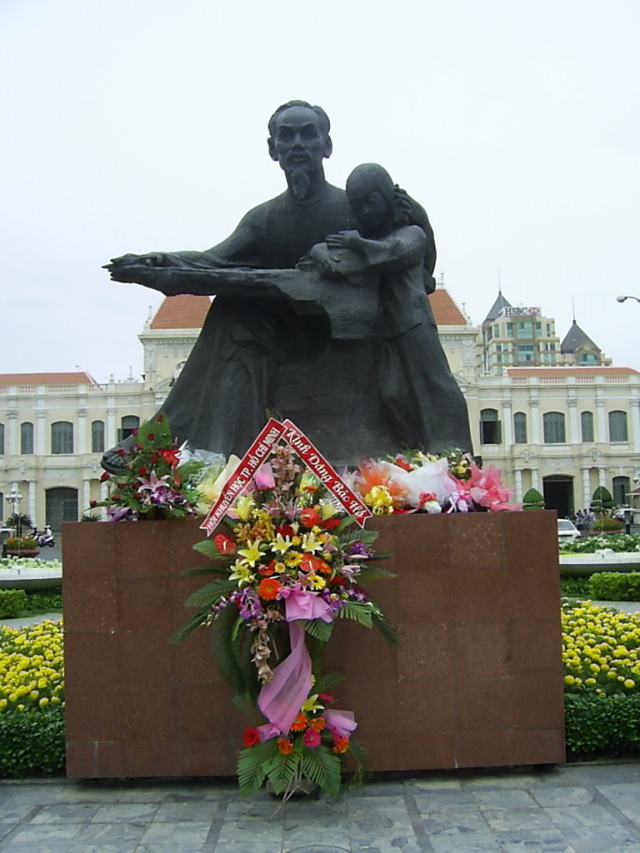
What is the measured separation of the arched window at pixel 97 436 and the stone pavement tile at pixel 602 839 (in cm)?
4372

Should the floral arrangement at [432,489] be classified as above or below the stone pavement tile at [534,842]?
above

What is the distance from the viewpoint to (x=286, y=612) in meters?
3.19

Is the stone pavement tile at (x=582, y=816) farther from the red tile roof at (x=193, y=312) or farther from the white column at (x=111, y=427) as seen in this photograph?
the white column at (x=111, y=427)

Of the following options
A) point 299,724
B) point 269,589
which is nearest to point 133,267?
point 269,589

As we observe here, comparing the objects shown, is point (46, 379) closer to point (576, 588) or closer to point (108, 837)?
point (576, 588)

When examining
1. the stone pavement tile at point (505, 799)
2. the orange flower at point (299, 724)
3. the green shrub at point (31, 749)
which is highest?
the orange flower at point (299, 724)

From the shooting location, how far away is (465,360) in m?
44.8

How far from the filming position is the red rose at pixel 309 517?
3.31 m

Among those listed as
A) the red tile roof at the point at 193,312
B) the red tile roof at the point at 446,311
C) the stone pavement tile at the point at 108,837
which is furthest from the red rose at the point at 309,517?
the red tile roof at the point at 446,311

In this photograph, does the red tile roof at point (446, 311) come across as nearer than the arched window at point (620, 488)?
Yes

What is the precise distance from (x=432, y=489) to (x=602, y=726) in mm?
1282

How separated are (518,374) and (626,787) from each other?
45215mm

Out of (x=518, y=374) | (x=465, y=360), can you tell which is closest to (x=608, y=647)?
(x=465, y=360)

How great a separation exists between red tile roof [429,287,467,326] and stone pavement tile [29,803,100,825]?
38.8 m
